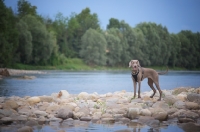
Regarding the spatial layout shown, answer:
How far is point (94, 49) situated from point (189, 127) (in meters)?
66.6

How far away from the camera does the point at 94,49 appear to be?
2992 inches

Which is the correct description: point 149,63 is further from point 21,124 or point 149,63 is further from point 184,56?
point 21,124

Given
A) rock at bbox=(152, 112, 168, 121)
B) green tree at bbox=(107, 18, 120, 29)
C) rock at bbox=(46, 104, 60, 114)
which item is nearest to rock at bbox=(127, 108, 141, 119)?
rock at bbox=(152, 112, 168, 121)

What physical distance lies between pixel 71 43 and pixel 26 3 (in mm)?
16278

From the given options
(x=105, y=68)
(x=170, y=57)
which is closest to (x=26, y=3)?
(x=105, y=68)

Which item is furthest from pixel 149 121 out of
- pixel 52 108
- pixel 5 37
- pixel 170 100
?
pixel 5 37

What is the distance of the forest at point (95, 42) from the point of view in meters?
63.0

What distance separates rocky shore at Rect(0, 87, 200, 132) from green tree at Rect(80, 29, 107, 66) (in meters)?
63.1

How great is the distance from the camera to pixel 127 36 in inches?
3396

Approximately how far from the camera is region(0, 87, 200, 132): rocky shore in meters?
10.2

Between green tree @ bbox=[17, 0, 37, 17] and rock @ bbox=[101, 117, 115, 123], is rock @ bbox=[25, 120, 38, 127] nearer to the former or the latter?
rock @ bbox=[101, 117, 115, 123]

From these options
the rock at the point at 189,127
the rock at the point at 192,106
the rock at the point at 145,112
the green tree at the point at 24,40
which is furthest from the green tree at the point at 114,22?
the rock at the point at 189,127

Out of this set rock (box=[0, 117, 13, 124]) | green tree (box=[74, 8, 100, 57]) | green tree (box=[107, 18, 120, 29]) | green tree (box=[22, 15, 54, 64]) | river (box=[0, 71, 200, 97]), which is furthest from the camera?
green tree (box=[107, 18, 120, 29])

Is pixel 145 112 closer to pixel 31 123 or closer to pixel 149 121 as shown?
pixel 149 121
